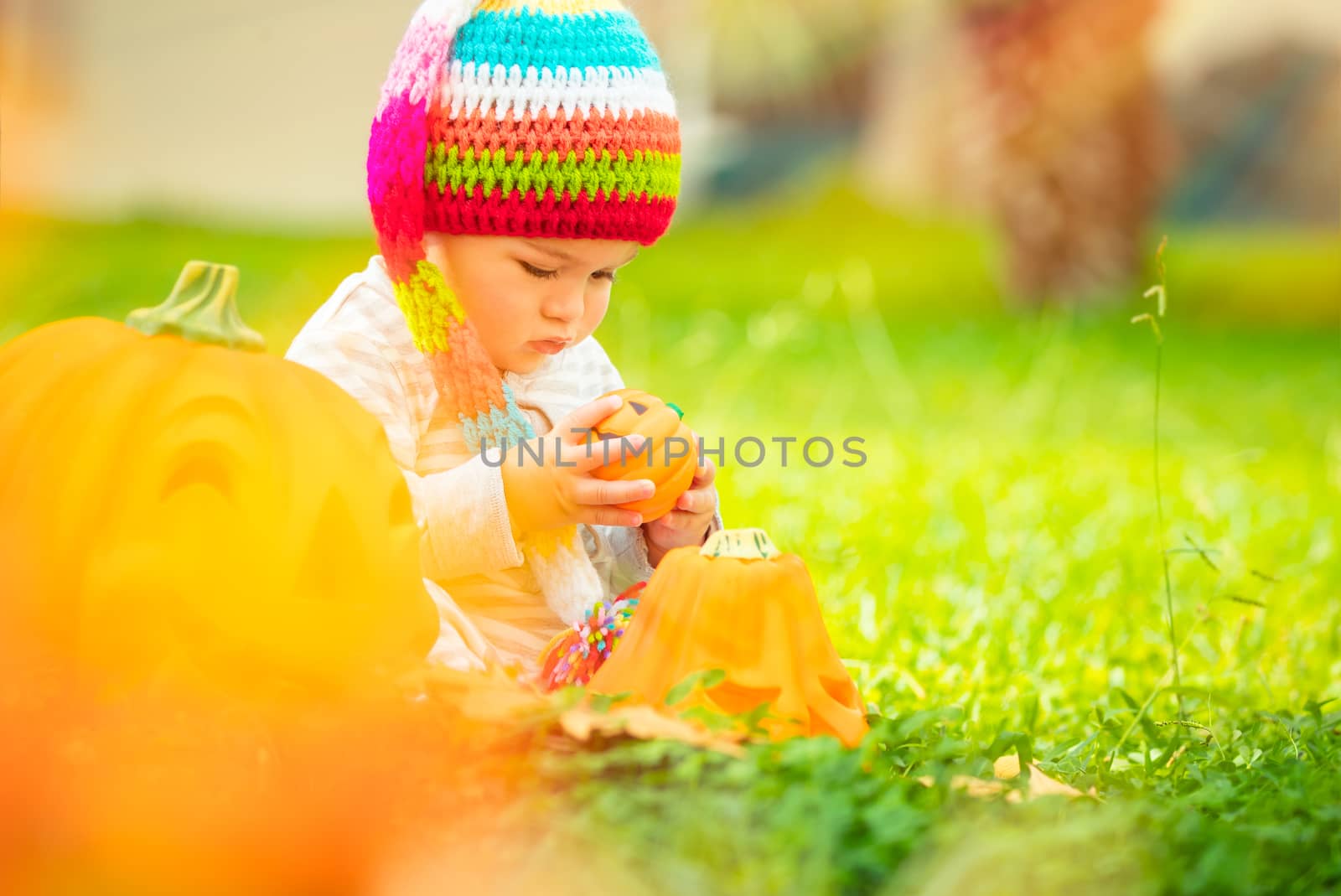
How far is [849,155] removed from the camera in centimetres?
1252

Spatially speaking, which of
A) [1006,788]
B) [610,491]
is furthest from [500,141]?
[1006,788]

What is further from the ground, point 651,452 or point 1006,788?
point 651,452

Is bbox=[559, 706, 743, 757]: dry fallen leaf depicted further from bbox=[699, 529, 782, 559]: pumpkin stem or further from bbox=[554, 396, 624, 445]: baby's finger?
bbox=[554, 396, 624, 445]: baby's finger

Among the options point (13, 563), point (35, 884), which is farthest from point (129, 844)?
point (13, 563)

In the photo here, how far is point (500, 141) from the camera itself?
71.6 inches

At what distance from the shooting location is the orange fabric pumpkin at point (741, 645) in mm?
1575

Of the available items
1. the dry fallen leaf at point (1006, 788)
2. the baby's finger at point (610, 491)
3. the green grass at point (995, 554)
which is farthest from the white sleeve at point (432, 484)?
the dry fallen leaf at point (1006, 788)

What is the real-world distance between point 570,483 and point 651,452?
4.4 inches

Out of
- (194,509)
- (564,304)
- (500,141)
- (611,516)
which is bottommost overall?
(611,516)

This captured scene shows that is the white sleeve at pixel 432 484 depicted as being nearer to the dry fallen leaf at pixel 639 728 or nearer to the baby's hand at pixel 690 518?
the baby's hand at pixel 690 518

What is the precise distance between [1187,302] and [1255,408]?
3124 millimetres

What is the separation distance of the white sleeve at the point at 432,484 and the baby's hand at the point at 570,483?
2cm

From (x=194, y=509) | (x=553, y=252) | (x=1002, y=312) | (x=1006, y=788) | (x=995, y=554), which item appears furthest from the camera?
(x=1002, y=312)

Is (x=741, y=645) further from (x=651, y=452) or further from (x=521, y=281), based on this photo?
(x=521, y=281)
